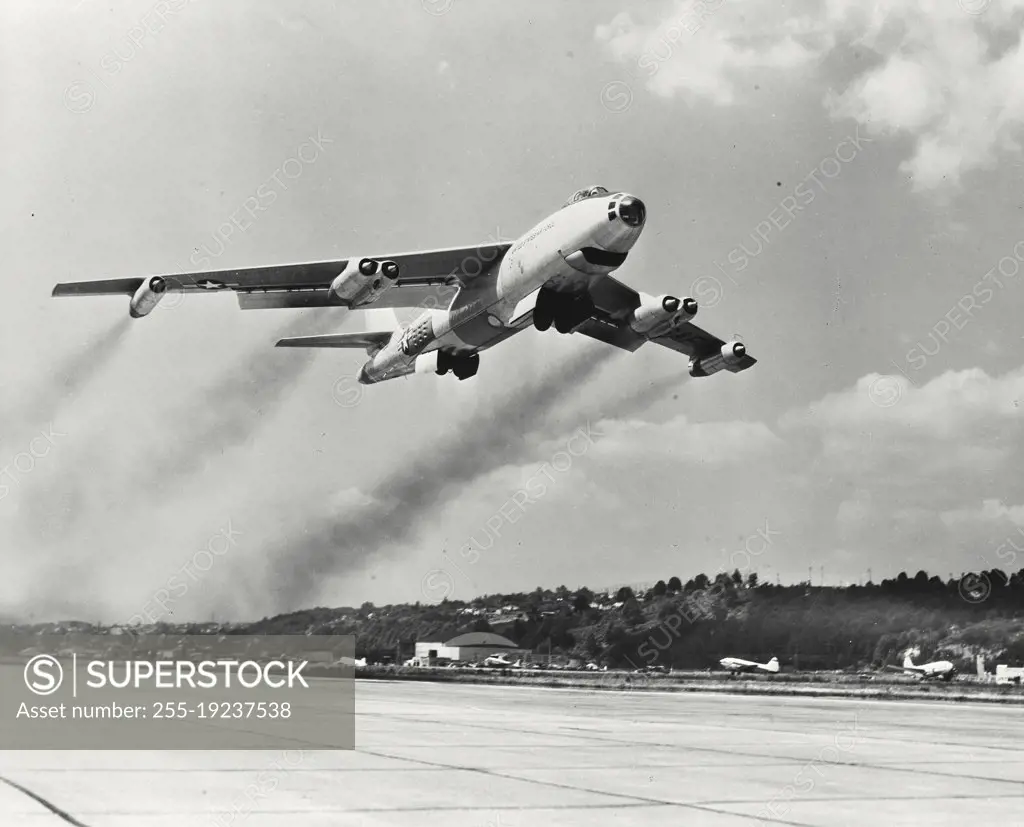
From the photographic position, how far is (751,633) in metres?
92.7

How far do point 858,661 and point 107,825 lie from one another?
76799mm

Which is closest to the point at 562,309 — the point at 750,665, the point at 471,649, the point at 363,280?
the point at 363,280

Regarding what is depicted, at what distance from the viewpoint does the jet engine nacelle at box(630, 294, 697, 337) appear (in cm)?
3544

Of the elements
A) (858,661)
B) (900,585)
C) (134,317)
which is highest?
(134,317)

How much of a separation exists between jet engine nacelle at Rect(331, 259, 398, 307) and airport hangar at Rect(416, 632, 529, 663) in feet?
269

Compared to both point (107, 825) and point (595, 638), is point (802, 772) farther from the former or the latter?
point (595, 638)

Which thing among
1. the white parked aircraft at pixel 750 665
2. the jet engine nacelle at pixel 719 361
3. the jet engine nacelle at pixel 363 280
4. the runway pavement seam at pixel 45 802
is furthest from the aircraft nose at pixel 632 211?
the white parked aircraft at pixel 750 665

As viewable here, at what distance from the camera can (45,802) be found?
1299 centimetres

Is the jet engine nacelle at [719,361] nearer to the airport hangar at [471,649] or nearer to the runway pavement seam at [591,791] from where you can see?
the runway pavement seam at [591,791]

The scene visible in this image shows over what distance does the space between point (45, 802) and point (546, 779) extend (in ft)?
21.2

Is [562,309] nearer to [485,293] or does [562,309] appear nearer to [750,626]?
[485,293]

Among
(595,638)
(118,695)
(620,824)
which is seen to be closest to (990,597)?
(595,638)

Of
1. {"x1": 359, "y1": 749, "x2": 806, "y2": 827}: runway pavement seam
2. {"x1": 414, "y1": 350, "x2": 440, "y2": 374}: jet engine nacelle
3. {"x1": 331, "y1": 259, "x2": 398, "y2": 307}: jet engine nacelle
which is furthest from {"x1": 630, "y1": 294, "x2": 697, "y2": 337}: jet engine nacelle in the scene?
{"x1": 359, "y1": 749, "x2": 806, "y2": 827}: runway pavement seam

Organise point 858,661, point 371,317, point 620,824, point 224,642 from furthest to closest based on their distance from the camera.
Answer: point 858,661
point 371,317
point 224,642
point 620,824
